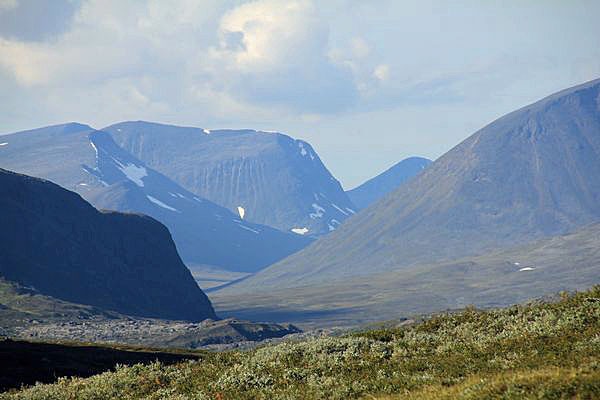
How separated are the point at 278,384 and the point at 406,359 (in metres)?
4.52

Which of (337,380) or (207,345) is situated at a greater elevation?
(337,380)

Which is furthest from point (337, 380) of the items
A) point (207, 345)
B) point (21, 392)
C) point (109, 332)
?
point (109, 332)

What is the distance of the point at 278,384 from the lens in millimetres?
26969

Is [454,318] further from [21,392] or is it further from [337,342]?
[21,392]

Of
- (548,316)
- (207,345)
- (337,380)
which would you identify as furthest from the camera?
(207,345)

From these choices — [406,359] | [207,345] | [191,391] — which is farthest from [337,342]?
[207,345]

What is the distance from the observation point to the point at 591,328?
90.5 ft

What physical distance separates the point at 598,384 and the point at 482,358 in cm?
651

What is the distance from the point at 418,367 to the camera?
26188mm

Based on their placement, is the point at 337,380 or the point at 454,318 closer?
the point at 337,380

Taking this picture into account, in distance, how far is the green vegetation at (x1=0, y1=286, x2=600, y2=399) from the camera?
70.4 ft

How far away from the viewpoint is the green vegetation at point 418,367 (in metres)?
Result: 21.5

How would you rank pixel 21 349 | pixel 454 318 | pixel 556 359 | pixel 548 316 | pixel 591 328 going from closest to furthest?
pixel 556 359, pixel 591 328, pixel 548 316, pixel 454 318, pixel 21 349

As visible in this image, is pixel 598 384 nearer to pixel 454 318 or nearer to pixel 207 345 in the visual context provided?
pixel 454 318
